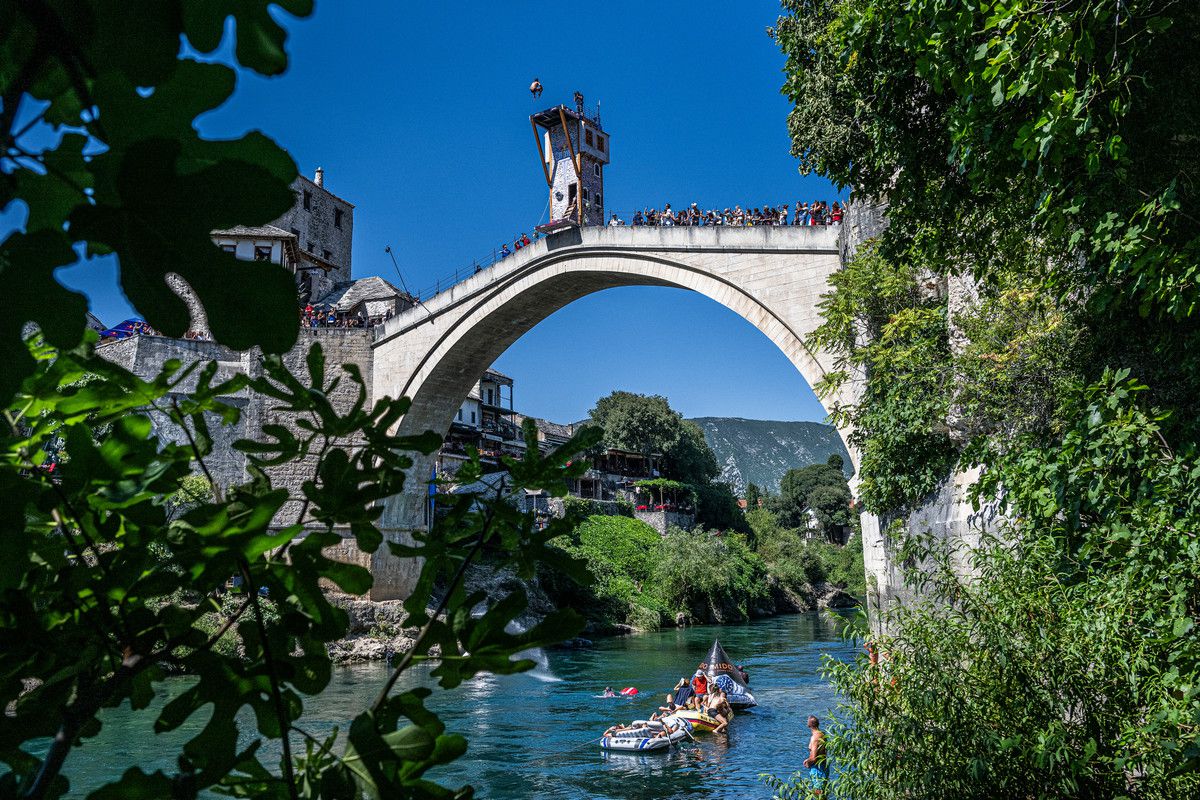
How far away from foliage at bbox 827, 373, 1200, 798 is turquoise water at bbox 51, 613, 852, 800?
→ 0.71 m

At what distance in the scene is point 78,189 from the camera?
0.46m

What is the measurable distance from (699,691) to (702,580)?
1465 centimetres

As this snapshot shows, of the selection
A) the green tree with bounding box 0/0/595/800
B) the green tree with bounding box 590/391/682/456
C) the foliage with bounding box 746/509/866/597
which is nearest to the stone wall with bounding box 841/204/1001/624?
the green tree with bounding box 0/0/595/800

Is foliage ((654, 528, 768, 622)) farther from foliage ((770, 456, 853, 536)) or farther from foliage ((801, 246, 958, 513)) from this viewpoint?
foliage ((801, 246, 958, 513))

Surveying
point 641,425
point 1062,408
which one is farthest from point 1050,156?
point 641,425

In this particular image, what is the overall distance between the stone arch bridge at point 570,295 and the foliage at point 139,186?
10105 mm

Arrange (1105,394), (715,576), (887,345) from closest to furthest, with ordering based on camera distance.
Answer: (1105,394)
(887,345)
(715,576)

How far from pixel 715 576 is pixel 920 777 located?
76.7ft

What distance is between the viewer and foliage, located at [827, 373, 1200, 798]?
3.37m

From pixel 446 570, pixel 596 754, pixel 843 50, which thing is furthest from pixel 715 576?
pixel 446 570

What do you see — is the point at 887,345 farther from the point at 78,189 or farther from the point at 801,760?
the point at 78,189

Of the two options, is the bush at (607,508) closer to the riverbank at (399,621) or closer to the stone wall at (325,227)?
the riverbank at (399,621)

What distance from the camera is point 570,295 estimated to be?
18.0 m

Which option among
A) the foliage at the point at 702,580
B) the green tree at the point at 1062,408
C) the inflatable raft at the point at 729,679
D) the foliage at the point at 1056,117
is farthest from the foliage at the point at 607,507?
the foliage at the point at 1056,117
